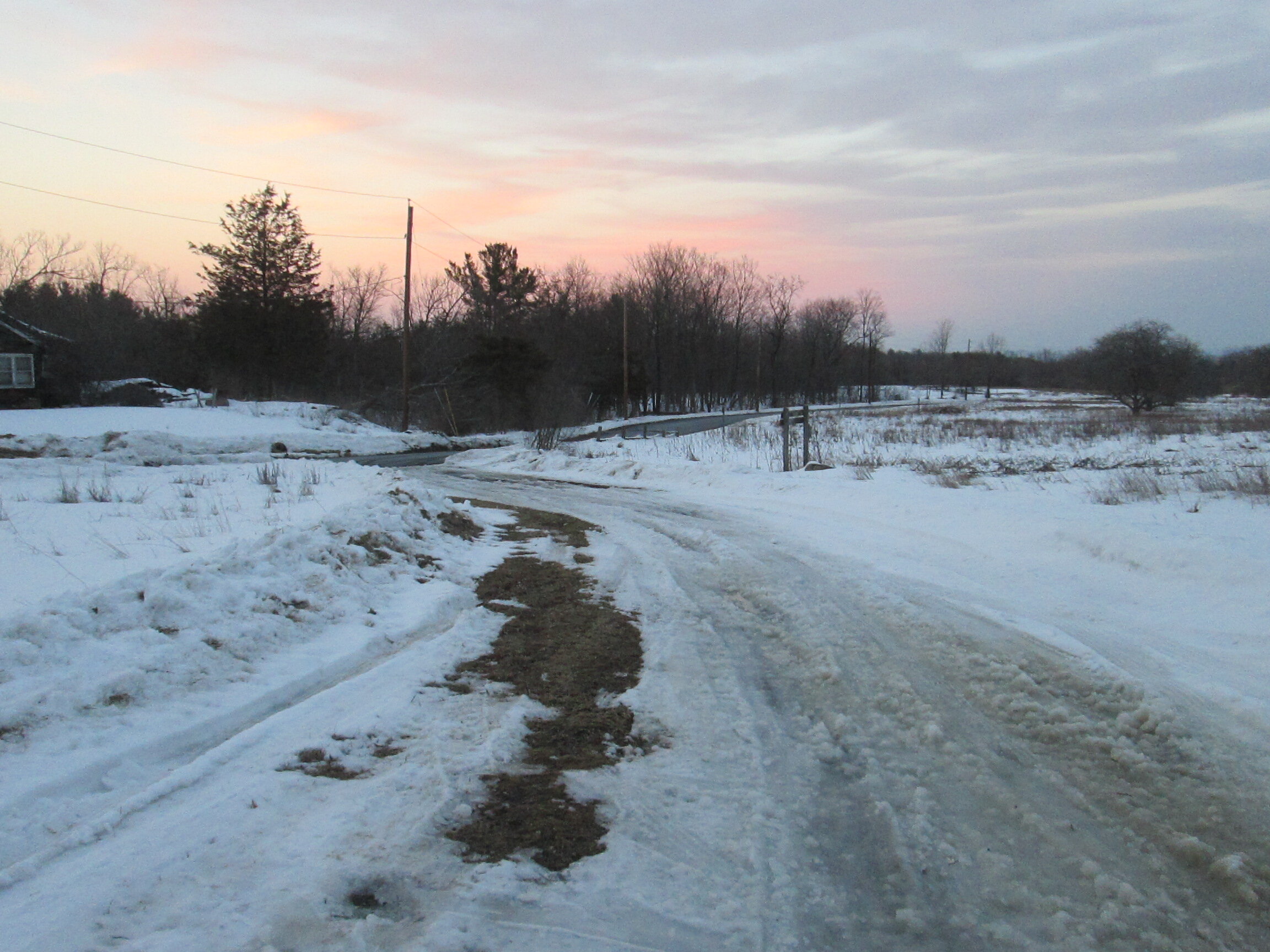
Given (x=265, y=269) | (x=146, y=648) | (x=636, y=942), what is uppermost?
(x=265, y=269)

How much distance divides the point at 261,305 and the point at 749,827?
43649 mm

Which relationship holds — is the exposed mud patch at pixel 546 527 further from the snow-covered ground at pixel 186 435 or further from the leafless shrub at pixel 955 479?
the snow-covered ground at pixel 186 435

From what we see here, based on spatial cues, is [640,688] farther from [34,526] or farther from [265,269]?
[265,269]

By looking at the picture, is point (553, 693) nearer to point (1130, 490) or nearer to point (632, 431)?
point (1130, 490)

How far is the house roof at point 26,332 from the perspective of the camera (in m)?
32.3

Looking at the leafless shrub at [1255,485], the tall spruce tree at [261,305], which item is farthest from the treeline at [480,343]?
the leafless shrub at [1255,485]

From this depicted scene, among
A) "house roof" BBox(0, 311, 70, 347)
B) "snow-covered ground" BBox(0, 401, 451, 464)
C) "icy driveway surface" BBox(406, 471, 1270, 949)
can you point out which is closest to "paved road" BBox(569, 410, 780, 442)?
"snow-covered ground" BBox(0, 401, 451, 464)

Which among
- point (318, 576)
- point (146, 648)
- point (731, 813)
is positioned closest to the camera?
point (731, 813)

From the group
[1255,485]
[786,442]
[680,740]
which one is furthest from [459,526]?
[1255,485]

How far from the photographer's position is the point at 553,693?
4.57 m

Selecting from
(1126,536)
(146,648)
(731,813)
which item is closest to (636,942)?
(731,813)

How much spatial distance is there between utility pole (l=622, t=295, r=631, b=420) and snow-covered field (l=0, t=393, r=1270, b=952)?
1579 inches

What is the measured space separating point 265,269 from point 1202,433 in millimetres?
42844

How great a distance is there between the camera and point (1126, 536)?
7.82 metres
